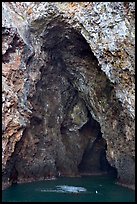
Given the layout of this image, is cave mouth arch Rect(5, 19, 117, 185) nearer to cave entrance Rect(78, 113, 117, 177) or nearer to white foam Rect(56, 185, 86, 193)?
cave entrance Rect(78, 113, 117, 177)

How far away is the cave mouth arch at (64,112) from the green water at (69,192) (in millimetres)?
2173

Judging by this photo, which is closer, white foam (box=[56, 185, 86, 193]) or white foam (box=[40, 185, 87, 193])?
white foam (box=[40, 185, 87, 193])

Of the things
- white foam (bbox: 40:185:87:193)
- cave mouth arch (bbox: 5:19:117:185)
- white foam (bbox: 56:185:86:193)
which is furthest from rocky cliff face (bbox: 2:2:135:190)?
white foam (bbox: 56:185:86:193)

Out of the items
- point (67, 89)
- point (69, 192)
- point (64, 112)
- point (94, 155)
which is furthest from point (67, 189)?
point (67, 89)

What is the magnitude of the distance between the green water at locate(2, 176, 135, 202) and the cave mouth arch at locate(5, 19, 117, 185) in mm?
2173

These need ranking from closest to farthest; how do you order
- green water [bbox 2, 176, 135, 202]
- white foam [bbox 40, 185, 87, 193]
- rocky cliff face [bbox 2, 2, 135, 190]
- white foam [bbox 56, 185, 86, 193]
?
green water [bbox 2, 176, 135, 202] → white foam [bbox 40, 185, 87, 193] → white foam [bbox 56, 185, 86, 193] → rocky cliff face [bbox 2, 2, 135, 190]

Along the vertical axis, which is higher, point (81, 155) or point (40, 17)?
point (40, 17)

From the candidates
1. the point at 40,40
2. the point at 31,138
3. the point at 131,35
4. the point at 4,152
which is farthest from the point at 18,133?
the point at 131,35

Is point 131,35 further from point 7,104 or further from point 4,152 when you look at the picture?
point 4,152

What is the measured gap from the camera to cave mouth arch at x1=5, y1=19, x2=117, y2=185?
1123 inches

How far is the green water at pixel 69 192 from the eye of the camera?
73.2 ft

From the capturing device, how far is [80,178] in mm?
30469

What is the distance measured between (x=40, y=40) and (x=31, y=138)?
265 inches

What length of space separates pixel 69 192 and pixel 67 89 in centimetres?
982
